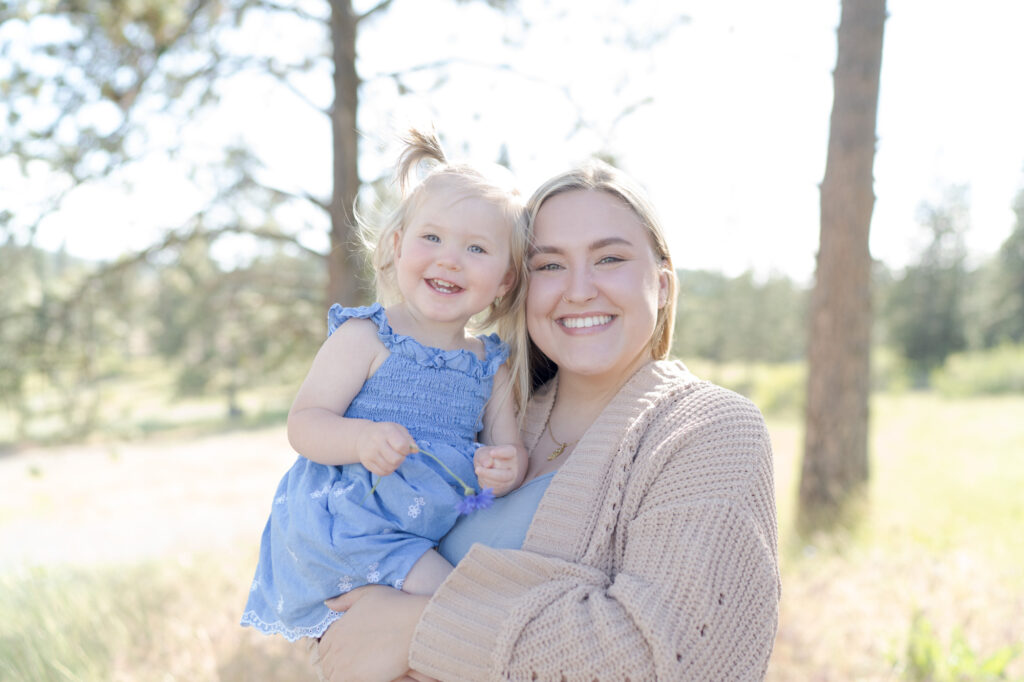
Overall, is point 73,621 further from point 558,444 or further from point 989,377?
point 989,377

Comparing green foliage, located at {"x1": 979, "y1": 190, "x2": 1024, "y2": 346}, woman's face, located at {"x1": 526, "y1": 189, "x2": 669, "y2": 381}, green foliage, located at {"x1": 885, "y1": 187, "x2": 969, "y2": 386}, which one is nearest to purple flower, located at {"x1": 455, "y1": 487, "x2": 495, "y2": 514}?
woman's face, located at {"x1": 526, "y1": 189, "x2": 669, "y2": 381}

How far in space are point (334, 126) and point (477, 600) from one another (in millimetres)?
4295

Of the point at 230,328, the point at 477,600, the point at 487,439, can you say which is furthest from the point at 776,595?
the point at 230,328

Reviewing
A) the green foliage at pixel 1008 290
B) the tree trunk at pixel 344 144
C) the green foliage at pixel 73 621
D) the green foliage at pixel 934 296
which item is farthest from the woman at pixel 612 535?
the green foliage at pixel 934 296

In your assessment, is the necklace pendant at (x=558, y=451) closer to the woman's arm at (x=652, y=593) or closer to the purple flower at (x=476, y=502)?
the purple flower at (x=476, y=502)

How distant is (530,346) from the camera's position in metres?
2.50

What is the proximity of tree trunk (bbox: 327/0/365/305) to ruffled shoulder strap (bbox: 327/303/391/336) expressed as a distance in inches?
116

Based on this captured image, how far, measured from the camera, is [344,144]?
5148mm

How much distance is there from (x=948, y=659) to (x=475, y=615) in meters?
3.02

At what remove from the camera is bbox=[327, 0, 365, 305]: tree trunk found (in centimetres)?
516

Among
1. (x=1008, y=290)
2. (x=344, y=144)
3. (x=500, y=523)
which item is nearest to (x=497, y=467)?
(x=500, y=523)

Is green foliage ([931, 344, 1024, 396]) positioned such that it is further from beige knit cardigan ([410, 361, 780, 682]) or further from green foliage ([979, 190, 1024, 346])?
beige knit cardigan ([410, 361, 780, 682])

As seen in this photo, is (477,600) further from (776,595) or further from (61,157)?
(61,157)

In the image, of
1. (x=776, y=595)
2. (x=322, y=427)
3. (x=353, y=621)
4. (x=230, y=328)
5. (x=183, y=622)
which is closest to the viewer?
(x=776, y=595)
